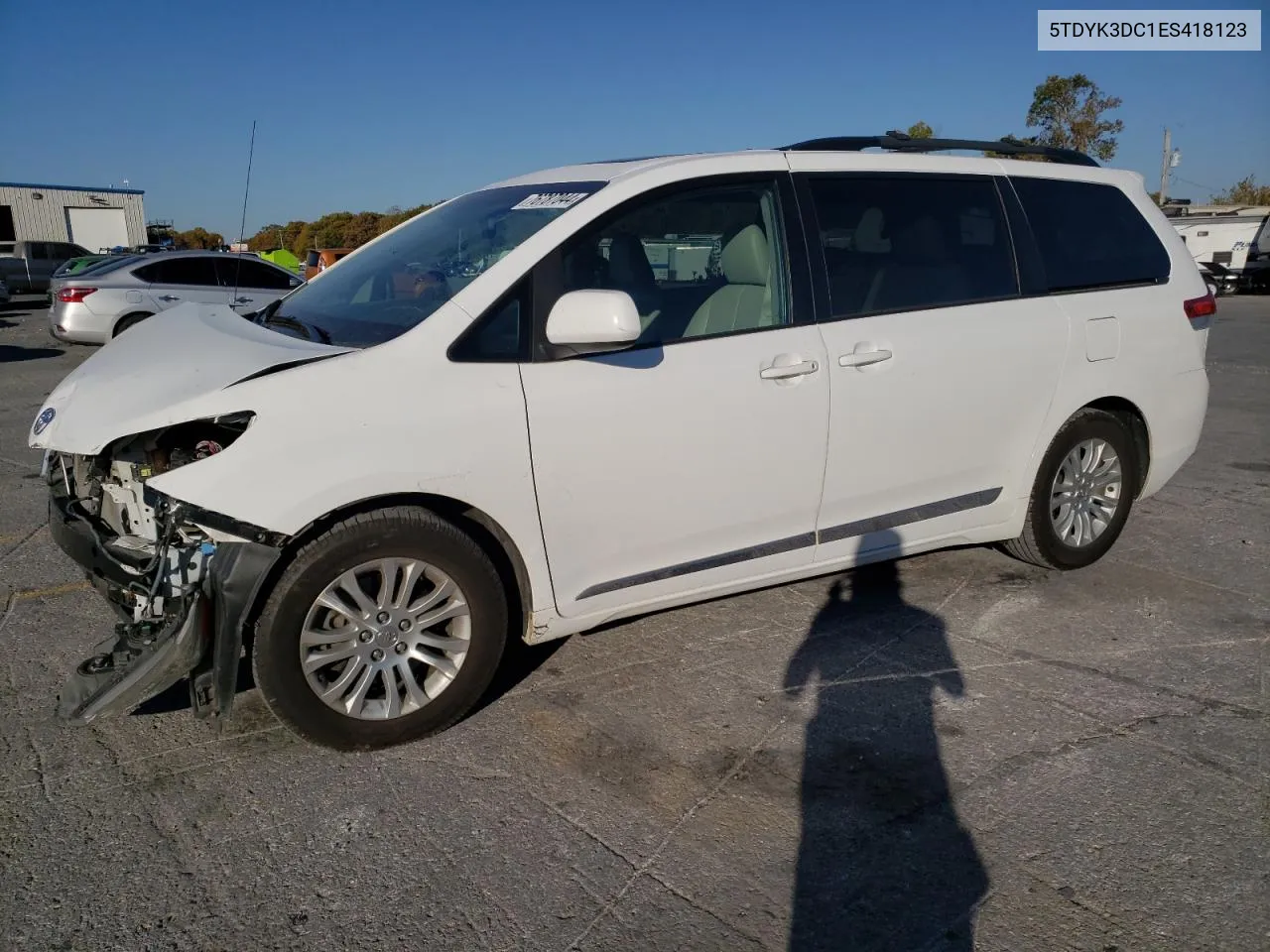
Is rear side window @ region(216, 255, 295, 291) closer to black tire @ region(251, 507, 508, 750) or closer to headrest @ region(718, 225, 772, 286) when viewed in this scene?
headrest @ region(718, 225, 772, 286)

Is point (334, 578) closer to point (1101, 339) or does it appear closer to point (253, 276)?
point (1101, 339)

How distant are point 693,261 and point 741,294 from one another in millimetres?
232

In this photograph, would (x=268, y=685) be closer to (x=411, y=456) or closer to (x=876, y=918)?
(x=411, y=456)

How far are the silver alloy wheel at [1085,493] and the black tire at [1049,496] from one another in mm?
26

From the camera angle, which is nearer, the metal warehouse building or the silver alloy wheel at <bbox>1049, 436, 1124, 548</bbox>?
the silver alloy wheel at <bbox>1049, 436, 1124, 548</bbox>

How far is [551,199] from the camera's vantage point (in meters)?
3.74

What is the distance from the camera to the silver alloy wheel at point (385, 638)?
10.3 feet

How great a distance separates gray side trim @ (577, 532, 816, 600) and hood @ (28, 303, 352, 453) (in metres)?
Answer: 1.24

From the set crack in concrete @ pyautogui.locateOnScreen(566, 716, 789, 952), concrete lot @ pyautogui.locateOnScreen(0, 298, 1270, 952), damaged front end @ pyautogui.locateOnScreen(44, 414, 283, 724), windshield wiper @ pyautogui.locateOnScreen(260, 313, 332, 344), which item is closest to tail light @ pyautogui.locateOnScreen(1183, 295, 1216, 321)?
concrete lot @ pyautogui.locateOnScreen(0, 298, 1270, 952)

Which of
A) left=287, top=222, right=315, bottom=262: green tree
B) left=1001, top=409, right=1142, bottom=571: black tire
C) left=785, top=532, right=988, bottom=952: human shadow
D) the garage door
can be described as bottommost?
left=785, top=532, right=988, bottom=952: human shadow

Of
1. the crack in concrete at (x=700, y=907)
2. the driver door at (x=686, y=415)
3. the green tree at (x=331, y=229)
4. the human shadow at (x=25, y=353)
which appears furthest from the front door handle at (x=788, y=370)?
the green tree at (x=331, y=229)

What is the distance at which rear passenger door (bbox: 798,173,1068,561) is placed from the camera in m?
3.91

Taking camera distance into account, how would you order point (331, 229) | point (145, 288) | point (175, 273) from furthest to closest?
point (331, 229)
point (175, 273)
point (145, 288)

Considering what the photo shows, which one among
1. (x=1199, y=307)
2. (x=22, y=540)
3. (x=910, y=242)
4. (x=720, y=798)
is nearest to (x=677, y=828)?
(x=720, y=798)
